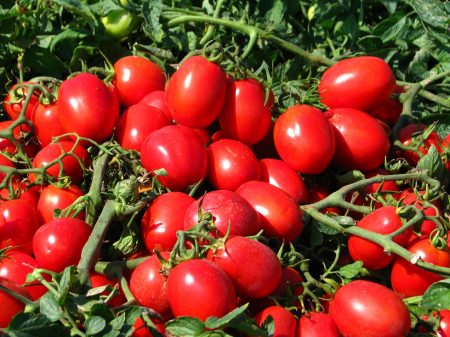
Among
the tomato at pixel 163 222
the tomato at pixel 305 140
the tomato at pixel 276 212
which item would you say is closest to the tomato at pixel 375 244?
the tomato at pixel 276 212

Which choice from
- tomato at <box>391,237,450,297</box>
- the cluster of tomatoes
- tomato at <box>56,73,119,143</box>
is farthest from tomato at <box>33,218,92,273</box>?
tomato at <box>391,237,450,297</box>

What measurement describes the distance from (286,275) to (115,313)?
44cm

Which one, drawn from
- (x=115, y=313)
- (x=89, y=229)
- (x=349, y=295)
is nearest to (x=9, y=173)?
(x=89, y=229)

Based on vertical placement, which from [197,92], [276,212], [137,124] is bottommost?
[276,212]

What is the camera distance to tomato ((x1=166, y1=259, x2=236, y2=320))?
4.21 ft

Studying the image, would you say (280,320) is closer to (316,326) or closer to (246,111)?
(316,326)

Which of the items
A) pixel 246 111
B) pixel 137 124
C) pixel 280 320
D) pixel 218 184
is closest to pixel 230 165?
pixel 218 184

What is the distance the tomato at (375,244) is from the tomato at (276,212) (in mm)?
151

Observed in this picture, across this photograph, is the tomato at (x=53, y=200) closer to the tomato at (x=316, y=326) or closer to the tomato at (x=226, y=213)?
the tomato at (x=226, y=213)

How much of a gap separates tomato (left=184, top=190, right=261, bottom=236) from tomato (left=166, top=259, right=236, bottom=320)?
0.17 meters

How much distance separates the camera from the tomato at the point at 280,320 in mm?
1381

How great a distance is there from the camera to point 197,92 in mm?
1830

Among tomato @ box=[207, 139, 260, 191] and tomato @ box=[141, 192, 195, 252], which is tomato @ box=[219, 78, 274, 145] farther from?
tomato @ box=[141, 192, 195, 252]

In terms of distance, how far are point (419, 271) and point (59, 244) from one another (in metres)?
0.87
